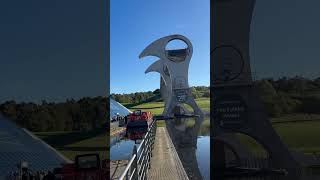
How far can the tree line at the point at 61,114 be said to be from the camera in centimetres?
442

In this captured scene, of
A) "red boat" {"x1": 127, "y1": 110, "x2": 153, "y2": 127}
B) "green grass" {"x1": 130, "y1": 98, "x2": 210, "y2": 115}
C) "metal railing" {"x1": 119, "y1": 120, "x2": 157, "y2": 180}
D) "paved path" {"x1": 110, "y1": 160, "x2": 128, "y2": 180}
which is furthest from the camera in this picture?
"green grass" {"x1": 130, "y1": 98, "x2": 210, "y2": 115}

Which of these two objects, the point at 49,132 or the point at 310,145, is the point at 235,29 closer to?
the point at 310,145

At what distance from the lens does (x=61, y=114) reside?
4586 millimetres

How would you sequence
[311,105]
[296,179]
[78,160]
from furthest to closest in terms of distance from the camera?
1. [311,105]
2. [296,179]
3. [78,160]

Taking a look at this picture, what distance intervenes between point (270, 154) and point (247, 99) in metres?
1.03

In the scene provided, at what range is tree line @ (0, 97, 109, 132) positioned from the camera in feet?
14.5

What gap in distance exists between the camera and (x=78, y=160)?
12.5 ft

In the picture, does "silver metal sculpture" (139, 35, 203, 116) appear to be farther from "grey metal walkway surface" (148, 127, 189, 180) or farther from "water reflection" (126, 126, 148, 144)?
"grey metal walkway surface" (148, 127, 189, 180)

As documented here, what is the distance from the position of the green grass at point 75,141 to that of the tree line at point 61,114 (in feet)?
0.21

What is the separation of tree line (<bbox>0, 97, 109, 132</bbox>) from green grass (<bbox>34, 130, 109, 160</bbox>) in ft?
0.21

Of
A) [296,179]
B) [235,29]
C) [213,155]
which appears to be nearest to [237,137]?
[213,155]

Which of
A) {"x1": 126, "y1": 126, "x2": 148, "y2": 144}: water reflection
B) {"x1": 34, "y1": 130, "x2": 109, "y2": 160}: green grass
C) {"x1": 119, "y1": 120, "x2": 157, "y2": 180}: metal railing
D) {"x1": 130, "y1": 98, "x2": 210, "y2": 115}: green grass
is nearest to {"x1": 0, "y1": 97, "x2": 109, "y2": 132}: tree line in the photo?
{"x1": 34, "y1": 130, "x2": 109, "y2": 160}: green grass

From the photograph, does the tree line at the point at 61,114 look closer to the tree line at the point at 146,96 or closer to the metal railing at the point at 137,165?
the metal railing at the point at 137,165

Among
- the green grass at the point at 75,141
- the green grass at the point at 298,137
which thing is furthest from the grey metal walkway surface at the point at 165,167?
the green grass at the point at 75,141
